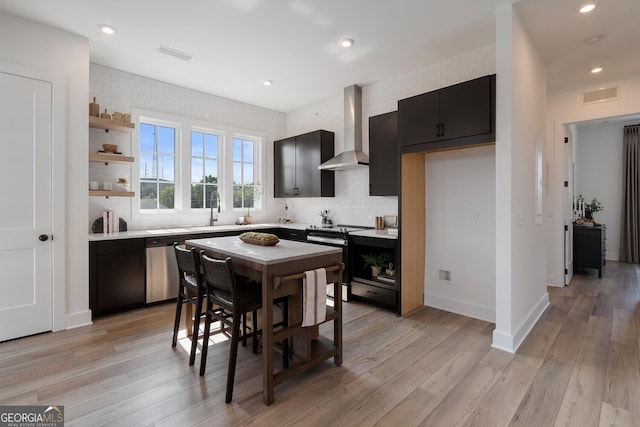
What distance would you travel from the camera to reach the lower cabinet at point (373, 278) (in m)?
3.69

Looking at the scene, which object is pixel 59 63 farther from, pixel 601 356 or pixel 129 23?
pixel 601 356

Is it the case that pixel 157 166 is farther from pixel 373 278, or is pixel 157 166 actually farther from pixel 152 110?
pixel 373 278

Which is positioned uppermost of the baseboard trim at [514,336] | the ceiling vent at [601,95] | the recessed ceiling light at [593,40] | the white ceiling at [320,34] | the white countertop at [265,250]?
the white ceiling at [320,34]

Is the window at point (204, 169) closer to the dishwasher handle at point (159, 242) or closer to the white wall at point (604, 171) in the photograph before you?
the dishwasher handle at point (159, 242)

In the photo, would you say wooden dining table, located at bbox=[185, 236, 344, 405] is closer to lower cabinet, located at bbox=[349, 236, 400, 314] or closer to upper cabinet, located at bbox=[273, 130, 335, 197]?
lower cabinet, located at bbox=[349, 236, 400, 314]

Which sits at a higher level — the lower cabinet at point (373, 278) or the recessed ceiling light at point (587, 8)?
the recessed ceiling light at point (587, 8)

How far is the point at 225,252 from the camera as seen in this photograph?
2414mm

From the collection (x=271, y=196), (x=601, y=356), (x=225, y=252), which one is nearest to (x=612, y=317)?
(x=601, y=356)

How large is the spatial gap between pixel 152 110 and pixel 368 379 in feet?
14.5

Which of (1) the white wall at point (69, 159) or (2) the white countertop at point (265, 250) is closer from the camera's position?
(2) the white countertop at point (265, 250)

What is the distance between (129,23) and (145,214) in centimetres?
241

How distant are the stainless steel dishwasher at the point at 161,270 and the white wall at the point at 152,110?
0.71m

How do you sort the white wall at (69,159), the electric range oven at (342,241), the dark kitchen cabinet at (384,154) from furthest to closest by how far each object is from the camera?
the electric range oven at (342,241)
the dark kitchen cabinet at (384,154)
the white wall at (69,159)

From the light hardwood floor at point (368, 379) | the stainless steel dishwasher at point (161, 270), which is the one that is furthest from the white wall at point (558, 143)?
the stainless steel dishwasher at point (161, 270)
